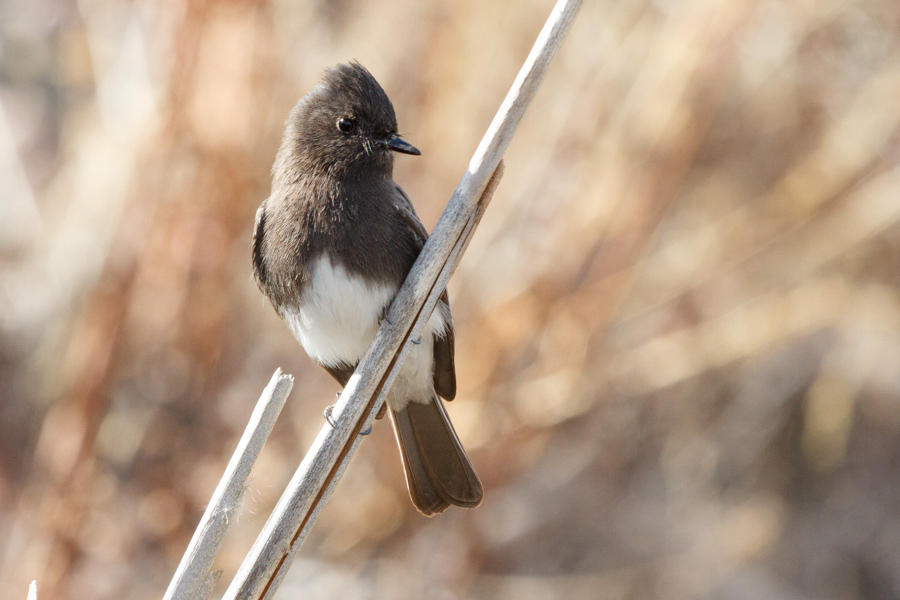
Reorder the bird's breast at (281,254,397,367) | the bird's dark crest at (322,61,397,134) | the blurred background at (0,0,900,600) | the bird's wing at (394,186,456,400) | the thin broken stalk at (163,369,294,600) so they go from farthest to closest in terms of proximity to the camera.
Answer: the blurred background at (0,0,900,600) → the bird's wing at (394,186,456,400) → the bird's dark crest at (322,61,397,134) → the bird's breast at (281,254,397,367) → the thin broken stalk at (163,369,294,600)

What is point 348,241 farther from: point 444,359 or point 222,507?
point 222,507

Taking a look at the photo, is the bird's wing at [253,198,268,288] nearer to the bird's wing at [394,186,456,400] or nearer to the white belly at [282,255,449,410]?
the white belly at [282,255,449,410]

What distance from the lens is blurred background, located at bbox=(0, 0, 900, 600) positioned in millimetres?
4117

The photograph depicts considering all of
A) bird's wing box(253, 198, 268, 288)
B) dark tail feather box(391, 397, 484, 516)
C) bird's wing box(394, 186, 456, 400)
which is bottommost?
dark tail feather box(391, 397, 484, 516)

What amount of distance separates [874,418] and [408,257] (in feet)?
11.8

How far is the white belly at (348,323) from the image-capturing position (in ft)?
8.66

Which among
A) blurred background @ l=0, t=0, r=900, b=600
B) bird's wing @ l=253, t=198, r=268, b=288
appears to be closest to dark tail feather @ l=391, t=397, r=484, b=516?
bird's wing @ l=253, t=198, r=268, b=288

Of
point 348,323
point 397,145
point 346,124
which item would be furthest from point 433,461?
point 346,124

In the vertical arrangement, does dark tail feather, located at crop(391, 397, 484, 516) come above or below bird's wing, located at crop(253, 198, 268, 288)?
below

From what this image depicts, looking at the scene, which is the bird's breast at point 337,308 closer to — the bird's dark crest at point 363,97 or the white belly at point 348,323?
the white belly at point 348,323

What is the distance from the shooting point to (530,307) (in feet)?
14.2

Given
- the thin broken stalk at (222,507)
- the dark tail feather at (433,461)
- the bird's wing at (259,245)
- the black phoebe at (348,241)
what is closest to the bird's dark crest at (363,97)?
the black phoebe at (348,241)

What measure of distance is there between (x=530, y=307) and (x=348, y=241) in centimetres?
191

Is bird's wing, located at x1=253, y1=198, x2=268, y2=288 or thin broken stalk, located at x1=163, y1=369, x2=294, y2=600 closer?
thin broken stalk, located at x1=163, y1=369, x2=294, y2=600
